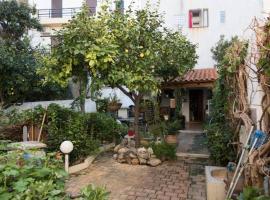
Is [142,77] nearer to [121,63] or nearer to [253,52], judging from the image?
[121,63]

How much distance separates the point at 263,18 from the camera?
17.7ft

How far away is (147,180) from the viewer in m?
7.77

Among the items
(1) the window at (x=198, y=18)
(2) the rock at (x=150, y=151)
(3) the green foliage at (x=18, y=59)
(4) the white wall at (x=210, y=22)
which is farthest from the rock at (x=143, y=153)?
(1) the window at (x=198, y=18)

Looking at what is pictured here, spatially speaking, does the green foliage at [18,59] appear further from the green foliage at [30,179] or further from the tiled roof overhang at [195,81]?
the green foliage at [30,179]

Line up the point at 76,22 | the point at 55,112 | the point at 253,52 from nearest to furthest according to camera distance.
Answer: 1. the point at 253,52
2. the point at 76,22
3. the point at 55,112

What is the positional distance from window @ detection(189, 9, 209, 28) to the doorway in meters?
4.33

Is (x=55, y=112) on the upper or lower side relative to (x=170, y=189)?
upper

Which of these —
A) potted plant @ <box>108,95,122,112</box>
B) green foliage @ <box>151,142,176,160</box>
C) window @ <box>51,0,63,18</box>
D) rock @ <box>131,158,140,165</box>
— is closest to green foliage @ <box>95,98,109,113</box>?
potted plant @ <box>108,95,122,112</box>

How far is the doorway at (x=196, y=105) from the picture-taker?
62.6 feet

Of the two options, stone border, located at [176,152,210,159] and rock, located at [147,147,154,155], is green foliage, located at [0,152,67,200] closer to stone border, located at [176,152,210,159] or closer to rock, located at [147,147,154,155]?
rock, located at [147,147,154,155]

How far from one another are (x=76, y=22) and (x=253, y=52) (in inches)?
193

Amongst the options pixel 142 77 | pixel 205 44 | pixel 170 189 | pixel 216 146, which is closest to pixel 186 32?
pixel 205 44

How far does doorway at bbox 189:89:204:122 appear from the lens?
19089mm

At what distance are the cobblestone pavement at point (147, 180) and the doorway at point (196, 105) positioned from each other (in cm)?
949
